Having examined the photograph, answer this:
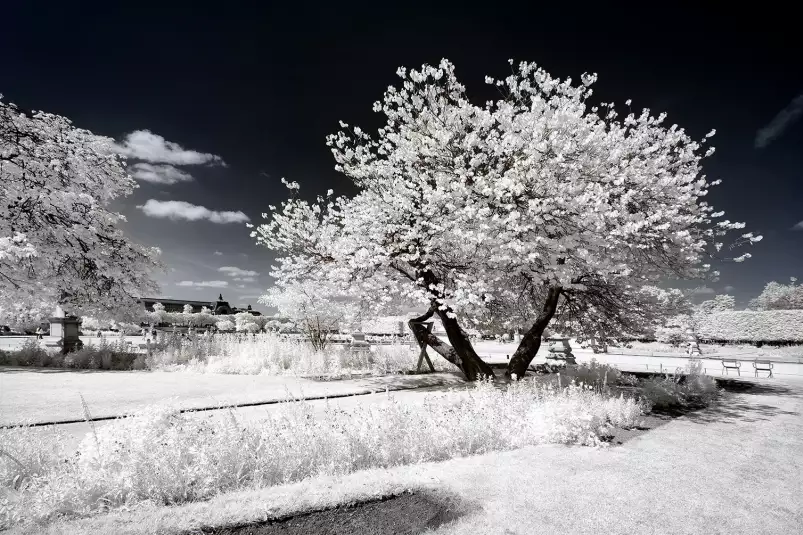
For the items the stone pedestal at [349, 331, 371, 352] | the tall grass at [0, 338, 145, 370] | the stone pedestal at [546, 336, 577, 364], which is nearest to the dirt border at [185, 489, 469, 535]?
the stone pedestal at [349, 331, 371, 352]

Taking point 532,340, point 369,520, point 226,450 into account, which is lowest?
point 369,520

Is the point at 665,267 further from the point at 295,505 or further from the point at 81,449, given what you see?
the point at 81,449

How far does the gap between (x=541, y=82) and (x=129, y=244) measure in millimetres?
15628

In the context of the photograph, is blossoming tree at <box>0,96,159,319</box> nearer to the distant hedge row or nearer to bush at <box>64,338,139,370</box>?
bush at <box>64,338,139,370</box>

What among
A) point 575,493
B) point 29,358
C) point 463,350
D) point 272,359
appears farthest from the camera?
point 29,358

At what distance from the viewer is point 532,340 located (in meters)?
12.7

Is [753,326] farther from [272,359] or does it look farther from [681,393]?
[272,359]

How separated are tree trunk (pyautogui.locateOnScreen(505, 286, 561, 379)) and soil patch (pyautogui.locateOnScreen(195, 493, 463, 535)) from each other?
8723 mm

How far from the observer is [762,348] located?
105ft

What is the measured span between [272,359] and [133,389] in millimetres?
5303

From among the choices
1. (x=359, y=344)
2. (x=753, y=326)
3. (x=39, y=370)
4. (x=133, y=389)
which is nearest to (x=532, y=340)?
(x=359, y=344)

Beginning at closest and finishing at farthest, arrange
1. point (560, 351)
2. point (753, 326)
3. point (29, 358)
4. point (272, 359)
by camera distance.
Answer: point (272, 359), point (29, 358), point (560, 351), point (753, 326)

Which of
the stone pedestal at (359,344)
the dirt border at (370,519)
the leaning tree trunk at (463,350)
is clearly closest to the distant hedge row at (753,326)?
the stone pedestal at (359,344)

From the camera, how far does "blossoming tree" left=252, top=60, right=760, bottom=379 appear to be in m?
9.18
